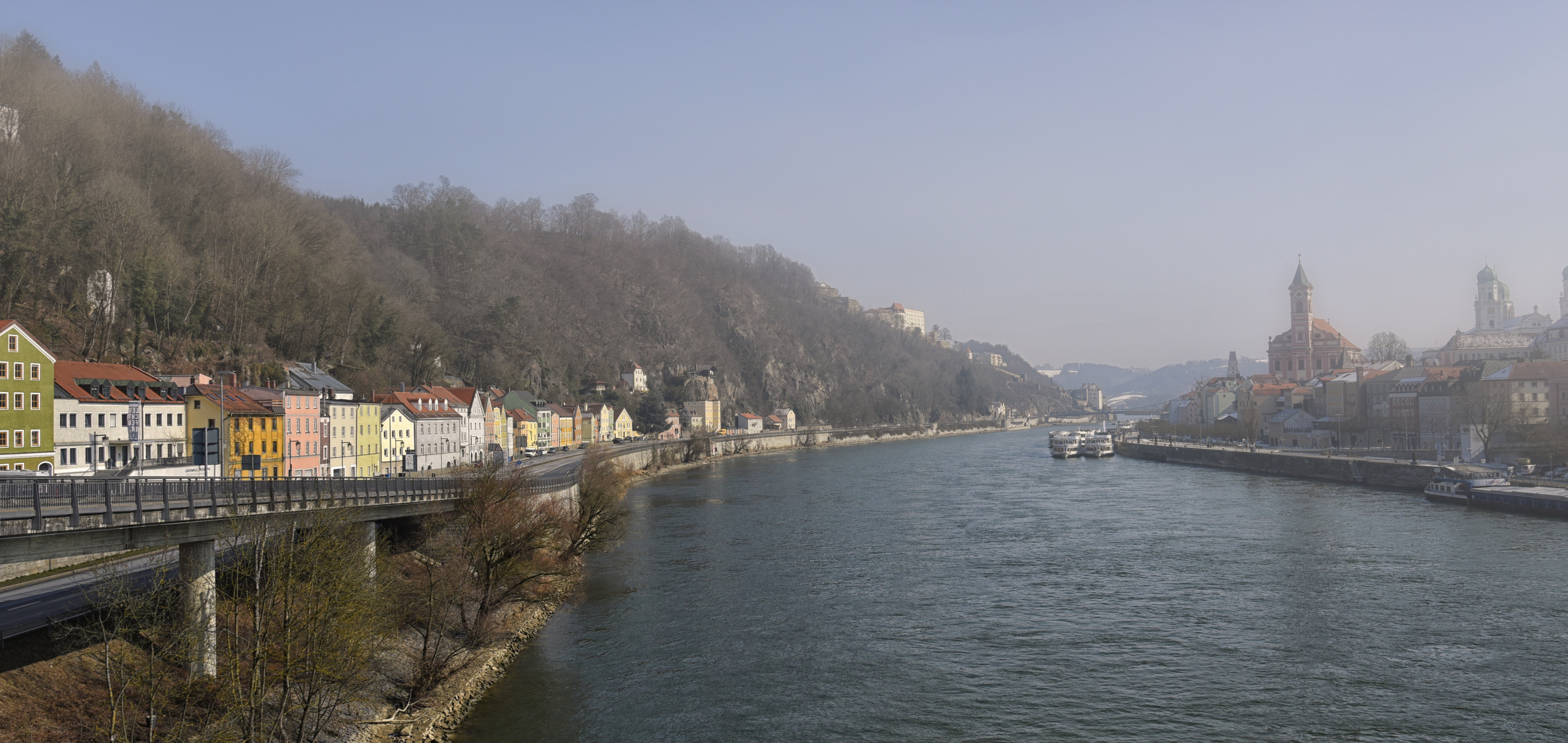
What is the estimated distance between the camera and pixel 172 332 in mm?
45594

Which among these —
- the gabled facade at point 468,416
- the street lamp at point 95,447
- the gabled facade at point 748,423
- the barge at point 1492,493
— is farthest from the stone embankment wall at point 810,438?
the barge at point 1492,493

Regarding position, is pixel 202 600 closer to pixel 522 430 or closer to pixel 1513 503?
pixel 1513 503

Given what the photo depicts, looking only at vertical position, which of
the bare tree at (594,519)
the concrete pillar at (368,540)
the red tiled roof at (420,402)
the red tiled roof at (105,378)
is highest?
the red tiled roof at (105,378)

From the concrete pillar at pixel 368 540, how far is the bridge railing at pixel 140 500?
0.65 metres

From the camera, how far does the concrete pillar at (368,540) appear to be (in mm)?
18609

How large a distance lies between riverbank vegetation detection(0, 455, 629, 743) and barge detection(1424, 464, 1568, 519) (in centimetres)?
4096

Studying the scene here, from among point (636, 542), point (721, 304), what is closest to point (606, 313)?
point (721, 304)

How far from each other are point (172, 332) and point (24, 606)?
35.8m

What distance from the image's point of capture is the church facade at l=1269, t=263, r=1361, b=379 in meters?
106

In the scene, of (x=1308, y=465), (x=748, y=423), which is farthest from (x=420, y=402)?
(x=748, y=423)

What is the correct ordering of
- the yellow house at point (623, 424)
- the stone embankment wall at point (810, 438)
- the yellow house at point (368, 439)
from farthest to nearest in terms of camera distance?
the yellow house at point (623, 424) < the stone embankment wall at point (810, 438) < the yellow house at point (368, 439)

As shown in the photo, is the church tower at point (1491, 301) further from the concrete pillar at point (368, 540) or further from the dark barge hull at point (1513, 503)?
the concrete pillar at point (368, 540)

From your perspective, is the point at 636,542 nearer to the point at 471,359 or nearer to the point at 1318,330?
the point at 471,359

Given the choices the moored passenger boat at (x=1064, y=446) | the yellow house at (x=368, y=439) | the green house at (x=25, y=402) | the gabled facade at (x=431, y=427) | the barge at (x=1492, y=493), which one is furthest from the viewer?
the moored passenger boat at (x=1064, y=446)
